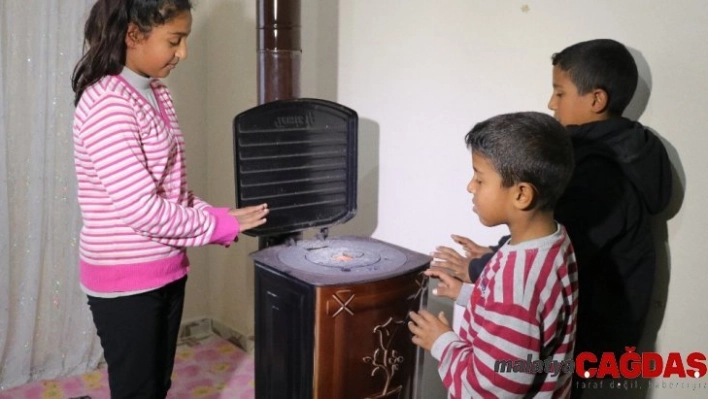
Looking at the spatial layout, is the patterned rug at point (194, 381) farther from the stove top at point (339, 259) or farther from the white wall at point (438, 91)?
the stove top at point (339, 259)

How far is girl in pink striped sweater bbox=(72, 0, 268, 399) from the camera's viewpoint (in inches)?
47.1

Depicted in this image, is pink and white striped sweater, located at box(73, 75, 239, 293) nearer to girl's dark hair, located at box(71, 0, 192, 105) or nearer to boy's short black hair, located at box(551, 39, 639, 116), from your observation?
girl's dark hair, located at box(71, 0, 192, 105)

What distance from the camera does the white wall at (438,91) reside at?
4.44 feet

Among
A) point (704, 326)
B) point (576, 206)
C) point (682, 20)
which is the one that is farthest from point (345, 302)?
point (682, 20)

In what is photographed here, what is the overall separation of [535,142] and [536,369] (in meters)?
0.38

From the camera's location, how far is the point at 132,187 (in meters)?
1.19

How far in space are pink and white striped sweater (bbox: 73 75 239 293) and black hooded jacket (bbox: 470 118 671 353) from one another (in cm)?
65

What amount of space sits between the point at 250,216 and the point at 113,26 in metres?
0.49

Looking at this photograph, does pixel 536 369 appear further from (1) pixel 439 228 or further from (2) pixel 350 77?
(2) pixel 350 77

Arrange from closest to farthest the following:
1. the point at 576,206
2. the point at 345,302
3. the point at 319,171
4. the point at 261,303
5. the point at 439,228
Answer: the point at 576,206
the point at 345,302
the point at 261,303
the point at 319,171
the point at 439,228

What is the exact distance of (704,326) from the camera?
1.36 metres

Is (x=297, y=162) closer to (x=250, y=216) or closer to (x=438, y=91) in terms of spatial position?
(x=250, y=216)

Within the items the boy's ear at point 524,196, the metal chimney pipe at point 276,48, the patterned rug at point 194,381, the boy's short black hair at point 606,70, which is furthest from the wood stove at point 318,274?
the patterned rug at point 194,381

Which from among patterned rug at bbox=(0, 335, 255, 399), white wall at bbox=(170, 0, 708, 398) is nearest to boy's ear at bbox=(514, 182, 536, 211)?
white wall at bbox=(170, 0, 708, 398)
